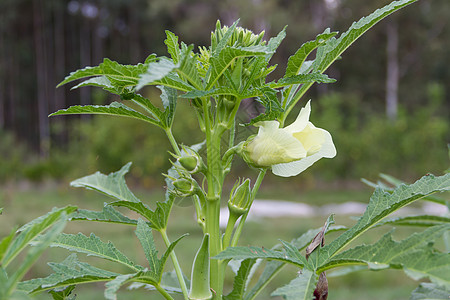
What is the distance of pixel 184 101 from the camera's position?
927 cm

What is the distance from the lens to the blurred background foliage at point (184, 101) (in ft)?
27.5

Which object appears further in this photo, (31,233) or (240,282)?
(240,282)

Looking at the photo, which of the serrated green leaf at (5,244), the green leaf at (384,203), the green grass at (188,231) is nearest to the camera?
the serrated green leaf at (5,244)

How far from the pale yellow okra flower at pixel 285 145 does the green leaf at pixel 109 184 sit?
7.8 inches

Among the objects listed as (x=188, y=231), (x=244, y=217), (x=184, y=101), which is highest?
(x=184, y=101)

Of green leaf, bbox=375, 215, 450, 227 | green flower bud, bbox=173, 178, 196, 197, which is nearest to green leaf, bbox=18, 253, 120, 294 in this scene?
green flower bud, bbox=173, 178, 196, 197

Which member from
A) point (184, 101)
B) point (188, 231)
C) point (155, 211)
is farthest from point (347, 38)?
point (184, 101)

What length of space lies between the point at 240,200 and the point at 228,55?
162 mm

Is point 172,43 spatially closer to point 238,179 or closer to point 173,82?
point 173,82

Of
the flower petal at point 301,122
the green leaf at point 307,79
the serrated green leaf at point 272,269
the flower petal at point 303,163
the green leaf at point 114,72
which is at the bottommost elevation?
the serrated green leaf at point 272,269

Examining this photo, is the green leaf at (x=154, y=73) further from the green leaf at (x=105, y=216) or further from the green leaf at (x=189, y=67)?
the green leaf at (x=105, y=216)

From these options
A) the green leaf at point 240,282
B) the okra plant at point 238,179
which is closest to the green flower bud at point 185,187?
the okra plant at point 238,179

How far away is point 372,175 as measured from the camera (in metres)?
8.29

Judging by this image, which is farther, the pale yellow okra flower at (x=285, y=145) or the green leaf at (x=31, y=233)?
the pale yellow okra flower at (x=285, y=145)
